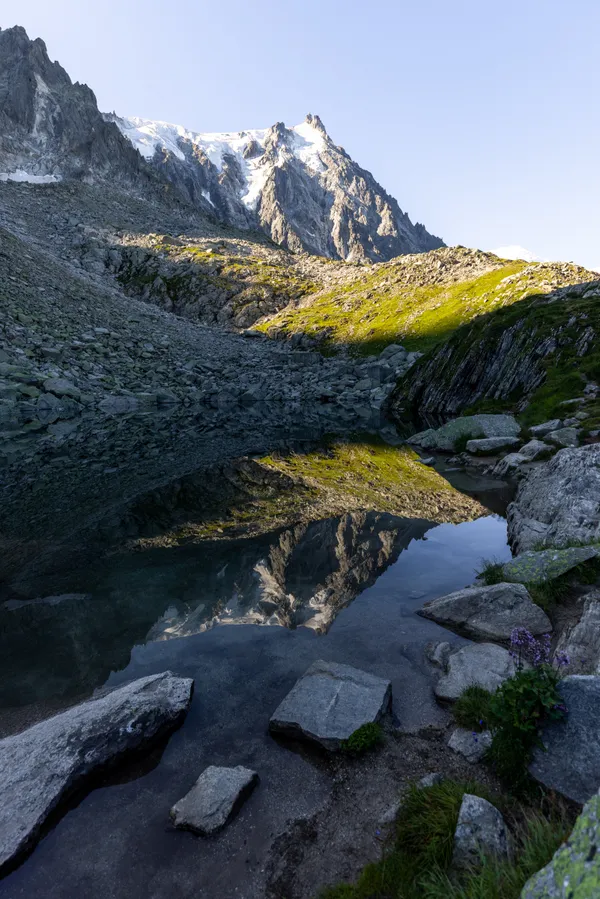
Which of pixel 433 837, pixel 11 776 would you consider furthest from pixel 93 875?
pixel 433 837

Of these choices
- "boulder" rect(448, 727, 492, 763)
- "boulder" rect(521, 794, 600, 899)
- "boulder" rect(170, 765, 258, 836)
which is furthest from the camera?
"boulder" rect(448, 727, 492, 763)

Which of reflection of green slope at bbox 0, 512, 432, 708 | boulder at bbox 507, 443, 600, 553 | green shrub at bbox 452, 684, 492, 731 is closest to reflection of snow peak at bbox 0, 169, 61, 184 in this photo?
reflection of green slope at bbox 0, 512, 432, 708

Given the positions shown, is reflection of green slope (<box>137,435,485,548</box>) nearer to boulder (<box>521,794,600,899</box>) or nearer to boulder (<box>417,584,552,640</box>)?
boulder (<box>417,584,552,640</box>)

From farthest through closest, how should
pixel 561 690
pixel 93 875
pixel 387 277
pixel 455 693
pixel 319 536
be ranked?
pixel 387 277, pixel 319 536, pixel 455 693, pixel 561 690, pixel 93 875

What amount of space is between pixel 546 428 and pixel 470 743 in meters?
26.6

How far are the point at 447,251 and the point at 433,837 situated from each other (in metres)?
137

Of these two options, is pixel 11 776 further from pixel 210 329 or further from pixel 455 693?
pixel 210 329

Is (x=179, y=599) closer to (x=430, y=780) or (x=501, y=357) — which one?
(x=430, y=780)

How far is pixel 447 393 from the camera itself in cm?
5519

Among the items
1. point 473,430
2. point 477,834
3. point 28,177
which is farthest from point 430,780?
point 28,177

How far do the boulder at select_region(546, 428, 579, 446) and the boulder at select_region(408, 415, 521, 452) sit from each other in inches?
215

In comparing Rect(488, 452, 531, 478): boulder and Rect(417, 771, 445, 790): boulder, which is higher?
Rect(488, 452, 531, 478): boulder

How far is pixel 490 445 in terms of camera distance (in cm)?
3122

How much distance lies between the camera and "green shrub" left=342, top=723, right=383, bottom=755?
752 centimetres
